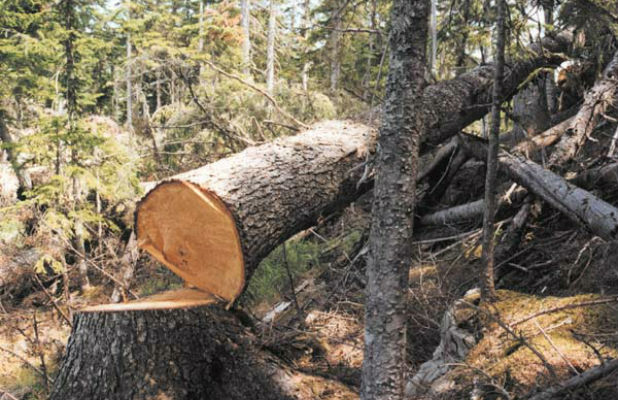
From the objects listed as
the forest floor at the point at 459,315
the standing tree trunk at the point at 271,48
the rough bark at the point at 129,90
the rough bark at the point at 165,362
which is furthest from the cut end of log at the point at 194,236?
the standing tree trunk at the point at 271,48

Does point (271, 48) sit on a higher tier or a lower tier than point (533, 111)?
higher

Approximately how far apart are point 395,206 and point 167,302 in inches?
74.6

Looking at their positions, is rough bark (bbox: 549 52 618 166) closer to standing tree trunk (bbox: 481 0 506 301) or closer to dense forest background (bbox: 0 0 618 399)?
dense forest background (bbox: 0 0 618 399)

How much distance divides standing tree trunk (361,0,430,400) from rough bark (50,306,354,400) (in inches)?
47.6

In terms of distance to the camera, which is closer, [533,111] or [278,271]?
[533,111]

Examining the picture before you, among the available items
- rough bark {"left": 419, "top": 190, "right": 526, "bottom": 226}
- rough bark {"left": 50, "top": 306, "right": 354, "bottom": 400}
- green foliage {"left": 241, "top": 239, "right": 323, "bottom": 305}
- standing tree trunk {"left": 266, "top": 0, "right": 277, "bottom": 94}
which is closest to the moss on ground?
rough bark {"left": 50, "top": 306, "right": 354, "bottom": 400}

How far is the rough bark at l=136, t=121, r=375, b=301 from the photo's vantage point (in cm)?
336

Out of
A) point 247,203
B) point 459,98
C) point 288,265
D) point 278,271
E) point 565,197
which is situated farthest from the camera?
point 278,271

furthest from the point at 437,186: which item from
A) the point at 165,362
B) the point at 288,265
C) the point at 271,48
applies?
the point at 271,48

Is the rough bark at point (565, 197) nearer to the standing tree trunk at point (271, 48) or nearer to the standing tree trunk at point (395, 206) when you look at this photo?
the standing tree trunk at point (395, 206)

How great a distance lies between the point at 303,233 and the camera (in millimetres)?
8086

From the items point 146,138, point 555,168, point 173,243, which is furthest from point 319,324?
point 146,138

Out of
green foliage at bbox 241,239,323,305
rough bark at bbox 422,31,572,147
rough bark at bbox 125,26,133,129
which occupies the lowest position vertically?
green foliage at bbox 241,239,323,305

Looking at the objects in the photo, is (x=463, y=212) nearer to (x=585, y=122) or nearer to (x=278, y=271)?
(x=585, y=122)
